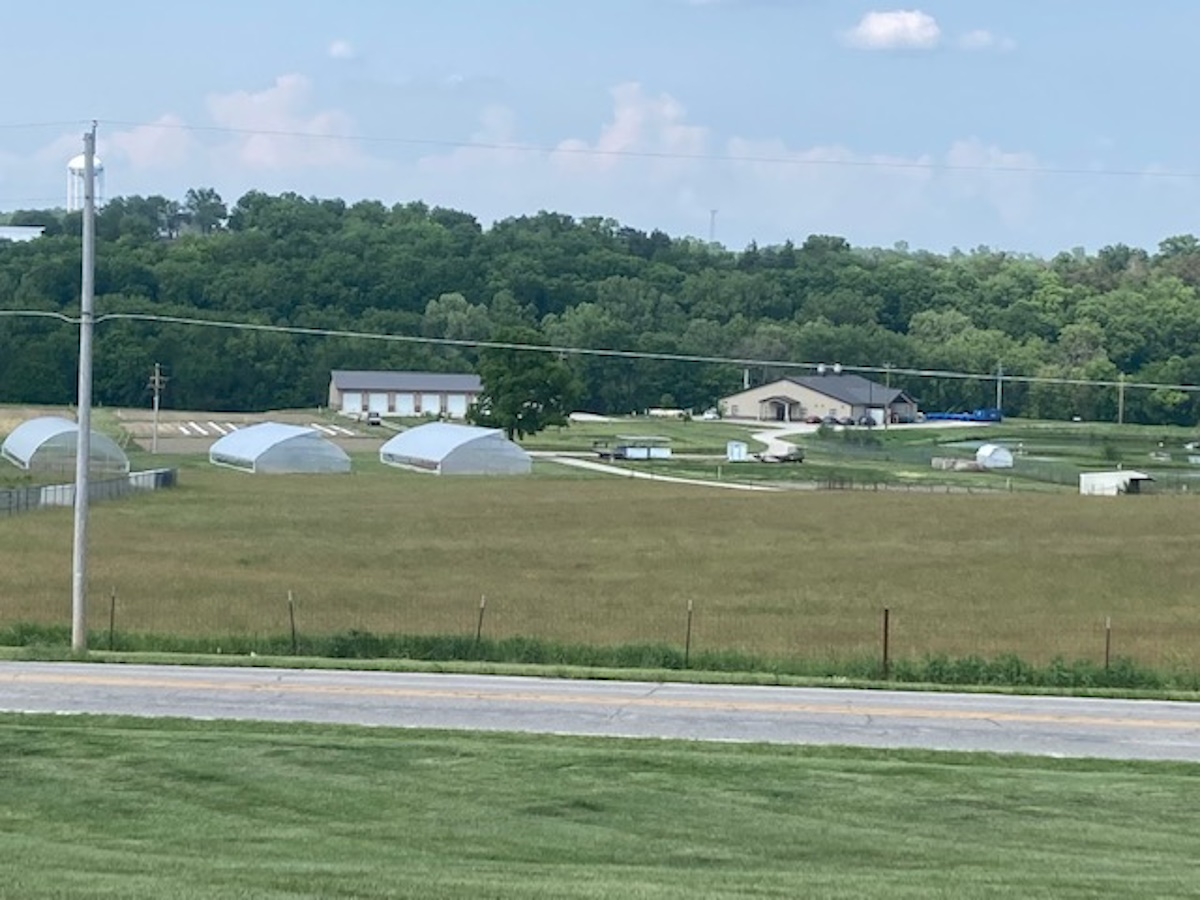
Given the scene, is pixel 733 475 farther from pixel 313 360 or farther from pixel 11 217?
pixel 11 217

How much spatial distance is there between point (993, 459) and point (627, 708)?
291 feet

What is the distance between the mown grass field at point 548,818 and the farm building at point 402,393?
5308 inches

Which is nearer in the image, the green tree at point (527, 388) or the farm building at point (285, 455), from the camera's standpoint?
the farm building at point (285, 455)

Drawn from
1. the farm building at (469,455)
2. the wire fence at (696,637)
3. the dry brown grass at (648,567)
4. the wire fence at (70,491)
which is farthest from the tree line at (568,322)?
the wire fence at (696,637)

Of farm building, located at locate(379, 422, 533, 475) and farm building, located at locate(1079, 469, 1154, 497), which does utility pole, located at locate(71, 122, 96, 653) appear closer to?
farm building, located at locate(379, 422, 533, 475)

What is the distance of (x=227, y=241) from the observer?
184 metres

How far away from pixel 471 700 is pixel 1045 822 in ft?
32.7

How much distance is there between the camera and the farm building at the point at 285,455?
9738 centimetres

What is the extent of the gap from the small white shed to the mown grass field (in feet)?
297

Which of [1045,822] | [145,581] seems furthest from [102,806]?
[145,581]

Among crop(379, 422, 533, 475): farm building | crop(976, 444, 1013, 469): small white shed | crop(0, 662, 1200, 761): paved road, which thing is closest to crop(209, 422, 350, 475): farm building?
crop(379, 422, 533, 475): farm building

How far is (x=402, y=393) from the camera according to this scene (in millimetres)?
157875

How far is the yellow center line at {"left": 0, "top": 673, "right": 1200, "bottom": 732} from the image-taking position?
995 inches

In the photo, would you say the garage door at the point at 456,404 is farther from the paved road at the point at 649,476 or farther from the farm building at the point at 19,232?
the paved road at the point at 649,476
